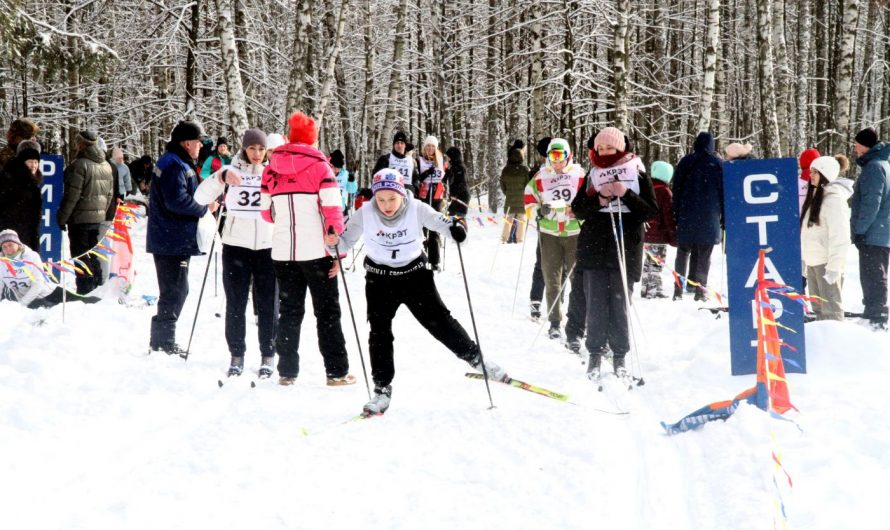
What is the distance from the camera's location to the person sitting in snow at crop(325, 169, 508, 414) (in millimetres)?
5191

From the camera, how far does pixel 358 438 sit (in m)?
4.73

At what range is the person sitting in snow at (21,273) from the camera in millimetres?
8242

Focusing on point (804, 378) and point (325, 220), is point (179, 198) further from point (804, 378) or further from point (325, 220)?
point (804, 378)

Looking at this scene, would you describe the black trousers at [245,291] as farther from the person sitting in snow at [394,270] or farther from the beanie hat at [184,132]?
the person sitting in snow at [394,270]

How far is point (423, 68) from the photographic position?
Result: 27516 millimetres

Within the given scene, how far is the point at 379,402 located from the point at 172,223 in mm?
2602

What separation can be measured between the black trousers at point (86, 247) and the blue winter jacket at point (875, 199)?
8982mm

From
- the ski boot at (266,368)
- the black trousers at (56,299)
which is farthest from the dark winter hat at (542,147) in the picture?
the black trousers at (56,299)

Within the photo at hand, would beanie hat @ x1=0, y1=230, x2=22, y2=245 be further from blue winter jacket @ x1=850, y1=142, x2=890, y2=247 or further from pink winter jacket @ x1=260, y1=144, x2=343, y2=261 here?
blue winter jacket @ x1=850, y1=142, x2=890, y2=247

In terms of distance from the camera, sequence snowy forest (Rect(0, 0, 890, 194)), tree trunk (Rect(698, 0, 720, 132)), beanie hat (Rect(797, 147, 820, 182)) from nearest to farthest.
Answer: beanie hat (Rect(797, 147, 820, 182))
snowy forest (Rect(0, 0, 890, 194))
tree trunk (Rect(698, 0, 720, 132))

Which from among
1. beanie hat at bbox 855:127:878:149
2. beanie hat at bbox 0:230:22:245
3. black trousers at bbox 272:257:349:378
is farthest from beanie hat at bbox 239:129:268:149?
beanie hat at bbox 855:127:878:149

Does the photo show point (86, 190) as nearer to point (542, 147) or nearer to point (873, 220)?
point (542, 147)

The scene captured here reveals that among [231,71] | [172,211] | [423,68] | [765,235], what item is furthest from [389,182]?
[423,68]

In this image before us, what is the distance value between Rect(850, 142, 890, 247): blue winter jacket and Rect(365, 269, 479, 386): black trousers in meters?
5.41
